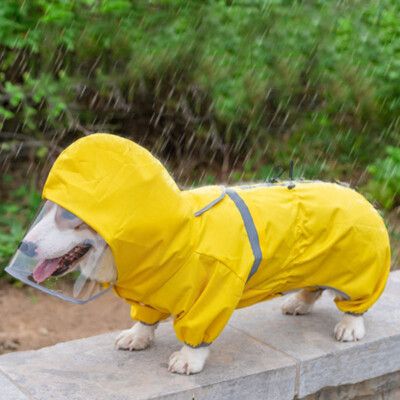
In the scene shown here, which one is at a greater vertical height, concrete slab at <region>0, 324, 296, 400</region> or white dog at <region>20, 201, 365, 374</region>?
white dog at <region>20, 201, 365, 374</region>

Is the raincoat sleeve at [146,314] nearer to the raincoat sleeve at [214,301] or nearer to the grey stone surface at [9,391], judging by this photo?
the raincoat sleeve at [214,301]

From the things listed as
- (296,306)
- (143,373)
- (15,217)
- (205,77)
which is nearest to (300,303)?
(296,306)

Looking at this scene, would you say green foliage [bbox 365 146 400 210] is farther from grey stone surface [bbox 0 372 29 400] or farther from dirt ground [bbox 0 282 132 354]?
grey stone surface [bbox 0 372 29 400]

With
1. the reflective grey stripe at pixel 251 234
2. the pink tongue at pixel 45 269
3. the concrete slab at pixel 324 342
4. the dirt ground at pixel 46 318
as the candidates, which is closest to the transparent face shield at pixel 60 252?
the pink tongue at pixel 45 269

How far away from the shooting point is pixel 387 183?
5.76m

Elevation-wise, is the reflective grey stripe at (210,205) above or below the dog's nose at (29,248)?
above

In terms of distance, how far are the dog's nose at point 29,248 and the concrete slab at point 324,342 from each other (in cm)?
110

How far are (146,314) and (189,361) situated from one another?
0.83 feet

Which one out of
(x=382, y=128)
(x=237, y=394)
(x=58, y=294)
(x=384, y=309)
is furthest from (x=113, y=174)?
(x=382, y=128)

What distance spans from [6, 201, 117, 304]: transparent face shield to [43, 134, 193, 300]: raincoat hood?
0.21ft

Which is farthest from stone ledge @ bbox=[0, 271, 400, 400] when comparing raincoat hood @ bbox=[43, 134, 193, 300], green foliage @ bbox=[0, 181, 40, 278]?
green foliage @ bbox=[0, 181, 40, 278]

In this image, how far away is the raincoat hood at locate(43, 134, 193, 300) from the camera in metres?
2.56

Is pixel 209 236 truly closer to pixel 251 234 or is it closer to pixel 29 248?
pixel 251 234

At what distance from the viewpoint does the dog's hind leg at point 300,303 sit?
360 centimetres
